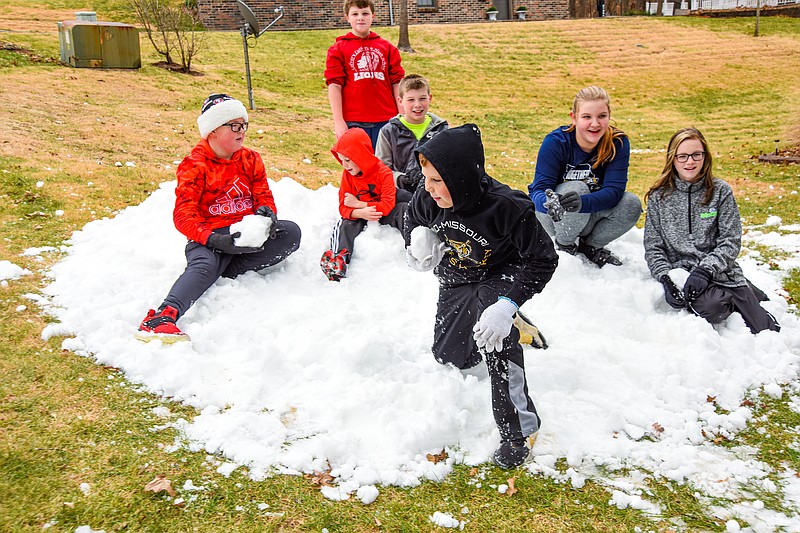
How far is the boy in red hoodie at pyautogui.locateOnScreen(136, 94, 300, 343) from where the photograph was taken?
4133mm

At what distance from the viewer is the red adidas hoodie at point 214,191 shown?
4.18 metres

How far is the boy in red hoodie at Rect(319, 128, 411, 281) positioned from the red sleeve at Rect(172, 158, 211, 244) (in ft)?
2.80

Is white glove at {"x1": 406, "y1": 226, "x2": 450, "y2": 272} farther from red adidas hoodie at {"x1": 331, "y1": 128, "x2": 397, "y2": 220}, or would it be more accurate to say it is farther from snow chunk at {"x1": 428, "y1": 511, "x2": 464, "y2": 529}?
red adidas hoodie at {"x1": 331, "y1": 128, "x2": 397, "y2": 220}

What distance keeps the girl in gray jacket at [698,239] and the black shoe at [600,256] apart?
0.77 ft

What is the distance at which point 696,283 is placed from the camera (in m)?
3.96

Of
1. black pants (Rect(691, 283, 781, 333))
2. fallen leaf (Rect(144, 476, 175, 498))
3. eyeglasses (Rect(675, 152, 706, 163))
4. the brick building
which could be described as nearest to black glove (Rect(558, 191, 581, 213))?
eyeglasses (Rect(675, 152, 706, 163))

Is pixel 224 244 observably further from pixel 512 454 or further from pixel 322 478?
pixel 512 454

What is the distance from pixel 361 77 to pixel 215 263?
2.34 metres

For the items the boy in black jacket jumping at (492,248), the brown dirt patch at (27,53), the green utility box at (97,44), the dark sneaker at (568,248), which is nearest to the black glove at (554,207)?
the dark sneaker at (568,248)

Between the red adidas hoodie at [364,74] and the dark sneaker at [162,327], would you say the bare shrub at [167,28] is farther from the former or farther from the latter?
the dark sneaker at [162,327]

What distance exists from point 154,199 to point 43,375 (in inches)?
102

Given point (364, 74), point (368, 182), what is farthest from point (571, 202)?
point (364, 74)

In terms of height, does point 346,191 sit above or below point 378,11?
below

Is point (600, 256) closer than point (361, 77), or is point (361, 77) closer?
point (600, 256)
